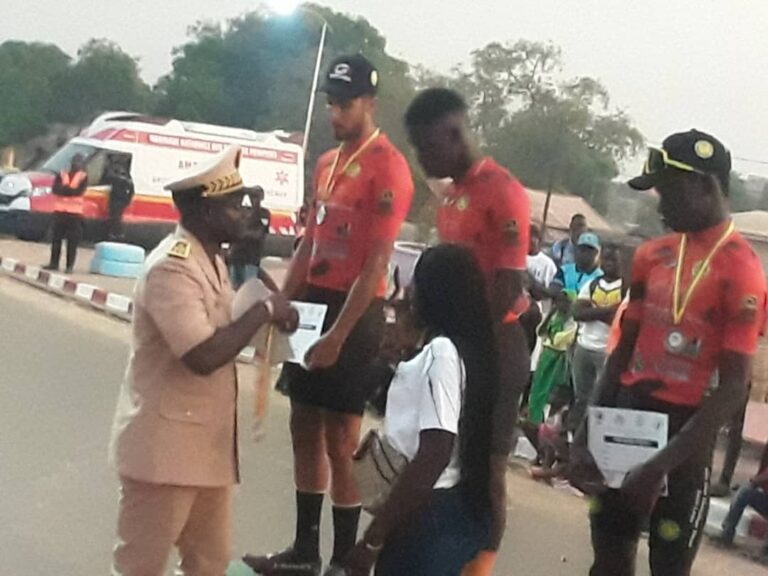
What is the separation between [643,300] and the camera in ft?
13.7

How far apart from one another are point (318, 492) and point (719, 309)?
2.07 metres

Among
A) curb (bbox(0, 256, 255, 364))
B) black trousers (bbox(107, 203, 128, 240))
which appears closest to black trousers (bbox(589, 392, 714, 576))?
curb (bbox(0, 256, 255, 364))

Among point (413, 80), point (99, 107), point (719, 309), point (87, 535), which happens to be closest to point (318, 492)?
point (87, 535)

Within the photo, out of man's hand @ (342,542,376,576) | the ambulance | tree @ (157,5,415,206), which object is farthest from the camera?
tree @ (157,5,415,206)

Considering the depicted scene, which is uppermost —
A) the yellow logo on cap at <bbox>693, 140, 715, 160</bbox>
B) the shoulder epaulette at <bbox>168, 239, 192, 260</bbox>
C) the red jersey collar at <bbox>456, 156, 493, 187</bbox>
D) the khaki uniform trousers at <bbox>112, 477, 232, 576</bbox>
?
the yellow logo on cap at <bbox>693, 140, 715, 160</bbox>

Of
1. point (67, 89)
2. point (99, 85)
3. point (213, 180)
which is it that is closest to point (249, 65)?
point (99, 85)

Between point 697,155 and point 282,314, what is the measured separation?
4.41 ft

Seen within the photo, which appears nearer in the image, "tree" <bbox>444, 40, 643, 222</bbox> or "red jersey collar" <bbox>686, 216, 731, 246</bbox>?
Answer: "red jersey collar" <bbox>686, 216, 731, 246</bbox>

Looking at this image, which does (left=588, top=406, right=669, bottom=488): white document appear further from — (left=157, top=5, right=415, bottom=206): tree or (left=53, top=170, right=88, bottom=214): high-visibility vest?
(left=157, top=5, right=415, bottom=206): tree

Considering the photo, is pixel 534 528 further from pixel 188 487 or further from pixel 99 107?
pixel 99 107

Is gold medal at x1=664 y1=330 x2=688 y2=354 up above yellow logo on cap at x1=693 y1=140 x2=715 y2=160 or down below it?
below

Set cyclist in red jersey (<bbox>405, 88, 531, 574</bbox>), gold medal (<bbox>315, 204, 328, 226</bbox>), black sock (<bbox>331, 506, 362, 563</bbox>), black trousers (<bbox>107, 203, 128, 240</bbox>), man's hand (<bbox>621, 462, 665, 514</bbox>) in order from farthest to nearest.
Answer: black trousers (<bbox>107, 203, 128, 240</bbox>)
black sock (<bbox>331, 506, 362, 563</bbox>)
gold medal (<bbox>315, 204, 328, 226</bbox>)
cyclist in red jersey (<bbox>405, 88, 531, 574</bbox>)
man's hand (<bbox>621, 462, 665, 514</bbox>)

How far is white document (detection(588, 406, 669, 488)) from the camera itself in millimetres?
3912

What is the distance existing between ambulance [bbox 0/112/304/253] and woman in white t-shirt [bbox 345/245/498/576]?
1719 cm
